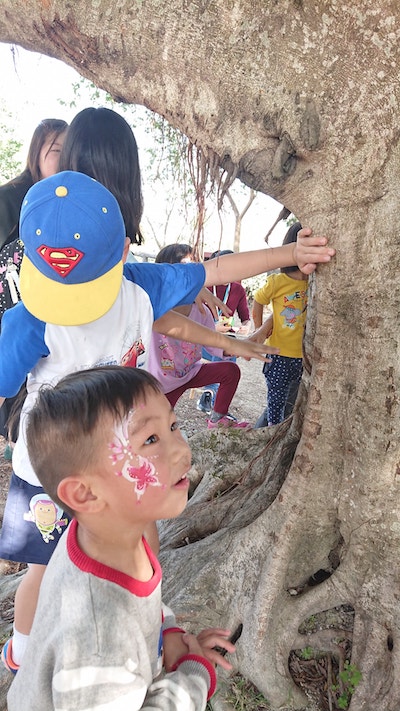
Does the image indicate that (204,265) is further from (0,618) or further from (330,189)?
(0,618)

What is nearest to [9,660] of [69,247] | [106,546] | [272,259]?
[106,546]

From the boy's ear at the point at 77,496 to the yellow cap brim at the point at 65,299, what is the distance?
0.61 m

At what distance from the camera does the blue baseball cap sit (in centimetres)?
164

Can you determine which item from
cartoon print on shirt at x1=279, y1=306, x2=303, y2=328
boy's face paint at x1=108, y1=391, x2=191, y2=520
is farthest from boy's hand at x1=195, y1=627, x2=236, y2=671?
cartoon print on shirt at x1=279, y1=306, x2=303, y2=328

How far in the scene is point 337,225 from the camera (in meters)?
1.91

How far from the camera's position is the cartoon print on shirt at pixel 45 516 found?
1896 millimetres

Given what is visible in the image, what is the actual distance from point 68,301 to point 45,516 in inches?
31.6

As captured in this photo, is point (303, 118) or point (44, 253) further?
point (303, 118)

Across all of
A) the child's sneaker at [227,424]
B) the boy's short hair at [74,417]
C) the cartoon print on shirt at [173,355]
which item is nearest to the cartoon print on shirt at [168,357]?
the cartoon print on shirt at [173,355]

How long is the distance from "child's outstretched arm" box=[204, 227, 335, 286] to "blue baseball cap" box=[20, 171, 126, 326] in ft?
1.77

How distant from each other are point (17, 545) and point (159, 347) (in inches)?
76.3

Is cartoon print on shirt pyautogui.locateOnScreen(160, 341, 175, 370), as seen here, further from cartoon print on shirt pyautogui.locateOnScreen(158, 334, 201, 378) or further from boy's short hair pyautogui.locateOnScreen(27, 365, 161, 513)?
boy's short hair pyautogui.locateOnScreen(27, 365, 161, 513)

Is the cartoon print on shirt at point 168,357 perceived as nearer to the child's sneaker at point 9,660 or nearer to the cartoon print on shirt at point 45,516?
the cartoon print on shirt at point 45,516

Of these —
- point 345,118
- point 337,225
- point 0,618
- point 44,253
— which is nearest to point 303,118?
point 345,118
